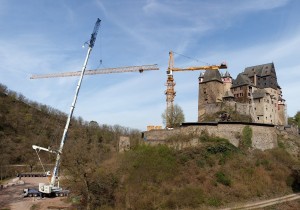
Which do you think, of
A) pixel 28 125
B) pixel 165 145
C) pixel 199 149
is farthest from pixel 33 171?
pixel 199 149

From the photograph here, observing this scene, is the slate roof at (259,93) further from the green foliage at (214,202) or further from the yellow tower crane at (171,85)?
the green foliage at (214,202)

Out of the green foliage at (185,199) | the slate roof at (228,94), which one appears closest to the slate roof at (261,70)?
the slate roof at (228,94)

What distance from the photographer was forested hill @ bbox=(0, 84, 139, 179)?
7652 cm

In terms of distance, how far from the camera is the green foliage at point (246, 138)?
4494 cm

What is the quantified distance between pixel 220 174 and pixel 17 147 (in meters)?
55.3

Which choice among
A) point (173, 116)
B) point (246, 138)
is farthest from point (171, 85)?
point (246, 138)

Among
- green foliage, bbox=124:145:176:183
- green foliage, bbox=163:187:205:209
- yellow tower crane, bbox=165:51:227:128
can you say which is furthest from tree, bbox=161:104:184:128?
green foliage, bbox=163:187:205:209

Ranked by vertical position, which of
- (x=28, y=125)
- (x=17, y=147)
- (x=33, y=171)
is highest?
(x=28, y=125)

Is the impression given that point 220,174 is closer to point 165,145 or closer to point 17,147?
point 165,145

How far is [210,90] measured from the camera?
59.6 metres

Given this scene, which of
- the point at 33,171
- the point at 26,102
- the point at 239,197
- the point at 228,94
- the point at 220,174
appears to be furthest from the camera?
the point at 26,102

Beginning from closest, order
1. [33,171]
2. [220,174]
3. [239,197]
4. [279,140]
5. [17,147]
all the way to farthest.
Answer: [239,197], [220,174], [279,140], [33,171], [17,147]

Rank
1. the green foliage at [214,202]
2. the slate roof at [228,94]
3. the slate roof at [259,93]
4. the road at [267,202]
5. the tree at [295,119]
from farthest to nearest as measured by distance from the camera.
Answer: the tree at [295,119], the slate roof at [259,93], the slate roof at [228,94], the green foliage at [214,202], the road at [267,202]

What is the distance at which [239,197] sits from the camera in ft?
120
